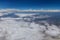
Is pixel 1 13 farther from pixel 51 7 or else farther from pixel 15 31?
pixel 51 7

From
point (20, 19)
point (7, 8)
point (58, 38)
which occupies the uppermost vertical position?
point (7, 8)

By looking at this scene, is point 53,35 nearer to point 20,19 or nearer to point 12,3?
point 20,19

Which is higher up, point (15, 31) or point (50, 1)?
point (50, 1)

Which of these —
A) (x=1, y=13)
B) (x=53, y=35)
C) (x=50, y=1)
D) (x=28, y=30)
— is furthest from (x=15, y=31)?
(x=50, y=1)

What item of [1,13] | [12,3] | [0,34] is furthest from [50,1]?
[0,34]

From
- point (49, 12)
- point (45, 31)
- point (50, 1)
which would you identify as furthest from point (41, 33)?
point (50, 1)

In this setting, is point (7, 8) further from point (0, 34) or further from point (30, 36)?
point (30, 36)

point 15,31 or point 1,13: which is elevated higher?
point 1,13
